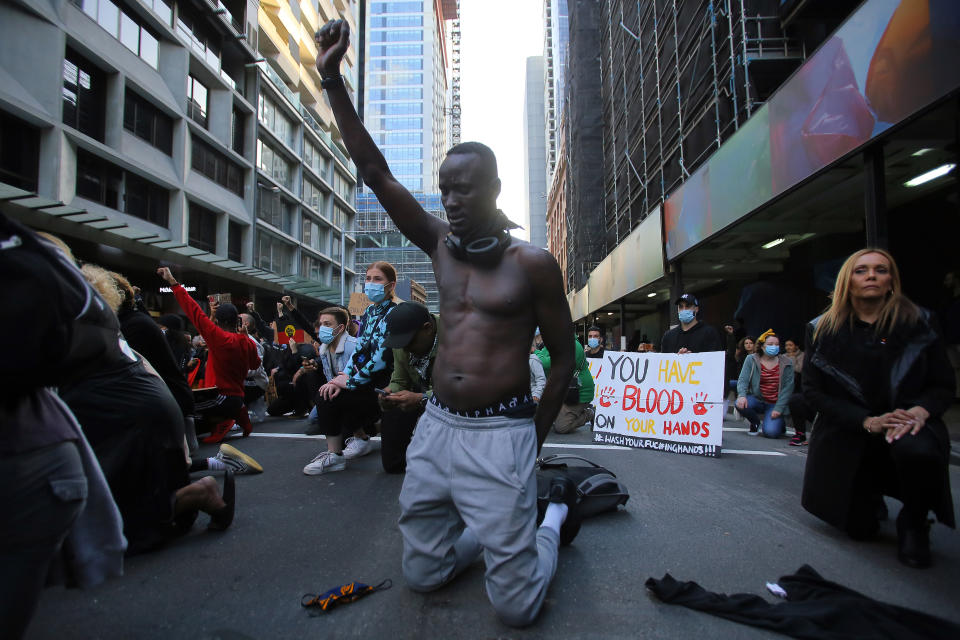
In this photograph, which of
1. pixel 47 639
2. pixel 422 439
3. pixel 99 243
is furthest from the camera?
pixel 99 243

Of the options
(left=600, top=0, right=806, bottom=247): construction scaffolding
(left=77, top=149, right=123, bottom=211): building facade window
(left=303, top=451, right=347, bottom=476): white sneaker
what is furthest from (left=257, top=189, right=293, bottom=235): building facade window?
(left=303, top=451, right=347, bottom=476): white sneaker

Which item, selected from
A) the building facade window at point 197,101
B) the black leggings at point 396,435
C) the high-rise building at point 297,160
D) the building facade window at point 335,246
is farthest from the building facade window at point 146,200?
the building facade window at point 335,246

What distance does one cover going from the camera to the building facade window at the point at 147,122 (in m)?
19.1

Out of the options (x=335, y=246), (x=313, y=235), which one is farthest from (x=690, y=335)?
(x=335, y=246)

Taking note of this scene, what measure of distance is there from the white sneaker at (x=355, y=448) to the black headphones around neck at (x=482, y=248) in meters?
3.64

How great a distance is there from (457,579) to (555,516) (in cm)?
55

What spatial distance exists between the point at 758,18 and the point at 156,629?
13.1 meters

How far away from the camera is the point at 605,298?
2081 centimetres

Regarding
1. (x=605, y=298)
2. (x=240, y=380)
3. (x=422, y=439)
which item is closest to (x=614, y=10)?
(x=605, y=298)

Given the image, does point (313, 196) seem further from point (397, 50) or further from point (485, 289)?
point (397, 50)

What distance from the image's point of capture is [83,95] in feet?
55.5

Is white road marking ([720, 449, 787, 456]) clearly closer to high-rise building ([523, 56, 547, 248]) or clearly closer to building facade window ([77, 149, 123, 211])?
building facade window ([77, 149, 123, 211])

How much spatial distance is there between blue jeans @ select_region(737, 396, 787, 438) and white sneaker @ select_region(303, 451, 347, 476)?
5.64 m

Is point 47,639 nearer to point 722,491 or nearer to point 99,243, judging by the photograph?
point 722,491
